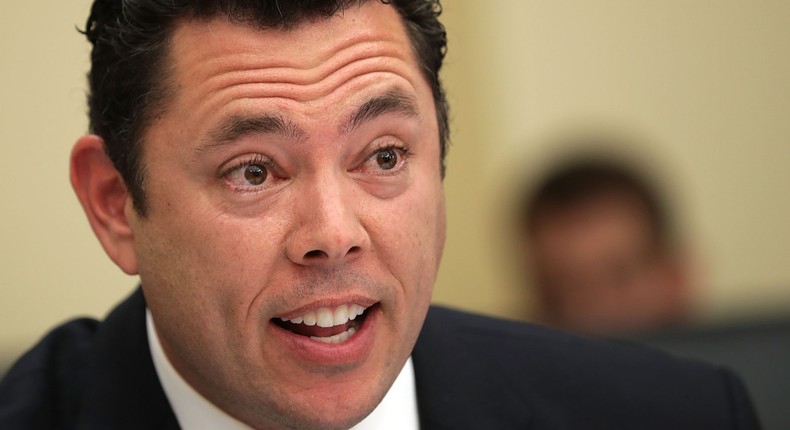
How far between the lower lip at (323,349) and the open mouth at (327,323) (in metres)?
0.01

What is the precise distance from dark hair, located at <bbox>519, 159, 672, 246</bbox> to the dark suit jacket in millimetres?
1131

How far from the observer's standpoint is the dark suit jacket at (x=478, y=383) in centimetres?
202

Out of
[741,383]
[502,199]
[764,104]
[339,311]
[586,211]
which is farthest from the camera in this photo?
[764,104]

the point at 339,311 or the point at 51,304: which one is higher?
the point at 339,311

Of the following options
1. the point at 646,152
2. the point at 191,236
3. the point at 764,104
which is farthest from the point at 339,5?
the point at 764,104

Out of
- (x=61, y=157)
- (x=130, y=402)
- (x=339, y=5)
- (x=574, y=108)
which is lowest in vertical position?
(x=574, y=108)

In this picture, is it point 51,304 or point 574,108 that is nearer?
point 51,304

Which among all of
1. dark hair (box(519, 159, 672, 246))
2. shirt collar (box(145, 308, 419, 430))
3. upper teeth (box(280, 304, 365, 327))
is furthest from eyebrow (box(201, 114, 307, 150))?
dark hair (box(519, 159, 672, 246))

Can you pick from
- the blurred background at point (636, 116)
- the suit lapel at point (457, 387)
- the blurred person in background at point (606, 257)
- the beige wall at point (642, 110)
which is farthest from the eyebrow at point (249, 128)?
the beige wall at point (642, 110)

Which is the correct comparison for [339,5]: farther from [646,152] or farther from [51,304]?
[646,152]

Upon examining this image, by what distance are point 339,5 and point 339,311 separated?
423mm

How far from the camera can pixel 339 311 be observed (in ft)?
5.77

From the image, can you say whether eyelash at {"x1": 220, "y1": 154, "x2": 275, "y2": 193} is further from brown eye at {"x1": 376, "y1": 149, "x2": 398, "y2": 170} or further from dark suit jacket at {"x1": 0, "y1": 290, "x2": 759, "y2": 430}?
dark suit jacket at {"x1": 0, "y1": 290, "x2": 759, "y2": 430}

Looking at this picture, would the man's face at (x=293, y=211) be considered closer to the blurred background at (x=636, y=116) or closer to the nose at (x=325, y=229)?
the nose at (x=325, y=229)
